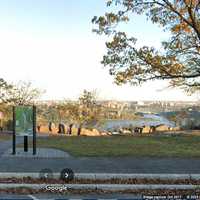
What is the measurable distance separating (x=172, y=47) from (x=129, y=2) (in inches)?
68.7

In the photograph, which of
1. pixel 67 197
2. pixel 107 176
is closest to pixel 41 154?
pixel 107 176

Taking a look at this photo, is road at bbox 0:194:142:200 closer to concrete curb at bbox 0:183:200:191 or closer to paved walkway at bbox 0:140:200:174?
concrete curb at bbox 0:183:200:191

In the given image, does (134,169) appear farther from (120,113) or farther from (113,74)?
(120,113)

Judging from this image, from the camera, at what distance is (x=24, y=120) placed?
15.5 metres

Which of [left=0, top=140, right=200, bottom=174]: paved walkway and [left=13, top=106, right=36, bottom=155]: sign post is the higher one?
[left=13, top=106, right=36, bottom=155]: sign post

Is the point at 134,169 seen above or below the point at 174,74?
below

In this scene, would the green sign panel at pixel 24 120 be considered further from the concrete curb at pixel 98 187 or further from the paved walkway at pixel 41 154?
the concrete curb at pixel 98 187

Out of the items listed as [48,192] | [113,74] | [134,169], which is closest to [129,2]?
[113,74]

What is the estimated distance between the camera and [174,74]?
11.4 m

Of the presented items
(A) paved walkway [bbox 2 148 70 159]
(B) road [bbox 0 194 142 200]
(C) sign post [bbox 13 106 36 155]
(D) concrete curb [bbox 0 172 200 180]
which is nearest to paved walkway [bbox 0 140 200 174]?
(A) paved walkway [bbox 2 148 70 159]

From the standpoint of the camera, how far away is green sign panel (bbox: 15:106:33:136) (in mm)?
15453

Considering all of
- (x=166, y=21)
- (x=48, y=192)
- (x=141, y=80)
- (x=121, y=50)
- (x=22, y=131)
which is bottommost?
(x=48, y=192)

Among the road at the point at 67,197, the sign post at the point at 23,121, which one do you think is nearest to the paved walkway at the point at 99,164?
the sign post at the point at 23,121

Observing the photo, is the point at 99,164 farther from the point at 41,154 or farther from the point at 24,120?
the point at 24,120
